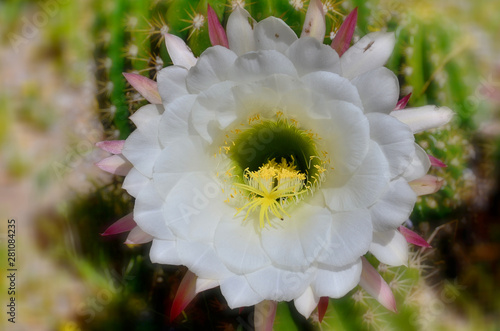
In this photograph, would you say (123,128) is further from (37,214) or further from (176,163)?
(37,214)

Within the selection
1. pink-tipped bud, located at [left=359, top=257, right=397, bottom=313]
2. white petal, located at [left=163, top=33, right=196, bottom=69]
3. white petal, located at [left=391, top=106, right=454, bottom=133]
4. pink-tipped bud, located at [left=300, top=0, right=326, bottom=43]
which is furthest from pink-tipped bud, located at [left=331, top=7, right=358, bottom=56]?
pink-tipped bud, located at [left=359, top=257, right=397, bottom=313]

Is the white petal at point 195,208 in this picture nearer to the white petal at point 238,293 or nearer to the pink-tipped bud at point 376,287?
the white petal at point 238,293

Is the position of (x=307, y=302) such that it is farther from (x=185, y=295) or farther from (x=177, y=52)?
(x=177, y=52)

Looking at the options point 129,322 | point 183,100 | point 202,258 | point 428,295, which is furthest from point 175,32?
point 428,295

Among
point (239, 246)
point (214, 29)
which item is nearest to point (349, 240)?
point (239, 246)

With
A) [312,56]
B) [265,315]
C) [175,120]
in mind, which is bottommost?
[265,315]

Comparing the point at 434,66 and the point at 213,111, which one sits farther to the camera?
the point at 434,66
